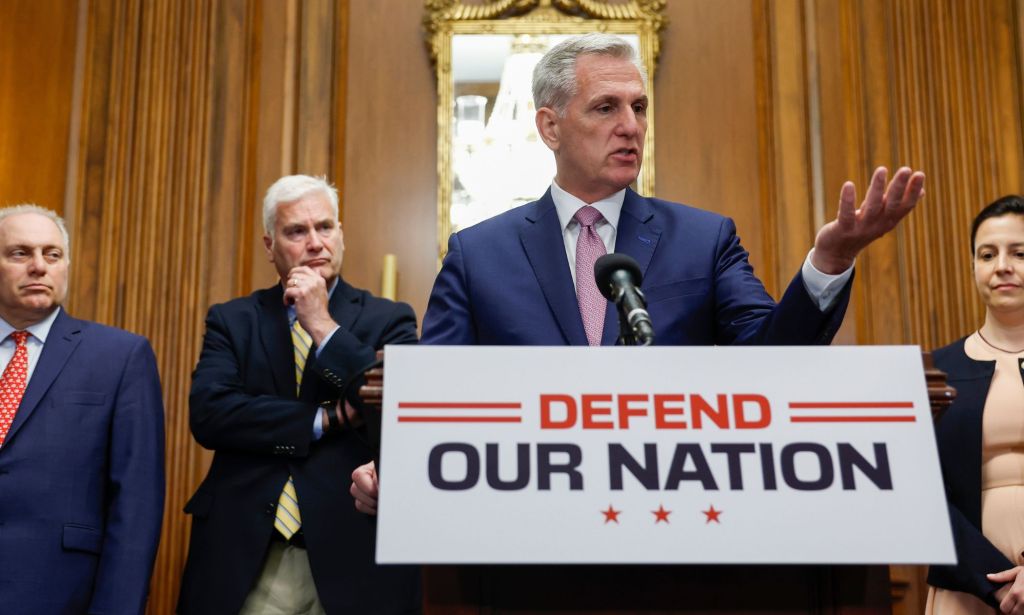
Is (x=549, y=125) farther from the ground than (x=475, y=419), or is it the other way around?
(x=549, y=125)

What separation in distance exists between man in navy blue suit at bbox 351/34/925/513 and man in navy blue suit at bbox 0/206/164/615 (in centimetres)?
99

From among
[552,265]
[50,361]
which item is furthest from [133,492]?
[552,265]

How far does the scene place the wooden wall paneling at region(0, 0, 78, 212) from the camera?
3980mm

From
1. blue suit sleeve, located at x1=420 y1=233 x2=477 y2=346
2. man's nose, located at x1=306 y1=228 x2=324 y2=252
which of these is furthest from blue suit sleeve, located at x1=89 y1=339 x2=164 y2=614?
blue suit sleeve, located at x1=420 y1=233 x2=477 y2=346

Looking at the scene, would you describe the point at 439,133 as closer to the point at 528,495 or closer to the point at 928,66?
the point at 928,66

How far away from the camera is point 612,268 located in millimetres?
1710

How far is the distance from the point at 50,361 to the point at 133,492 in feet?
1.44

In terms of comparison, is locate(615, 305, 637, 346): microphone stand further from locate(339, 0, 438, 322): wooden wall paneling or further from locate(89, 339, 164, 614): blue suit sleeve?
locate(339, 0, 438, 322): wooden wall paneling

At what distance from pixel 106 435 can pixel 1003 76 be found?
320cm

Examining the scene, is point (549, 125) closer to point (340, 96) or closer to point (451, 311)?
point (451, 311)

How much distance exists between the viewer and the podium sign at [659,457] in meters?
1.46

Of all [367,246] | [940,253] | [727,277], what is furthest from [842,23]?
[727,277]

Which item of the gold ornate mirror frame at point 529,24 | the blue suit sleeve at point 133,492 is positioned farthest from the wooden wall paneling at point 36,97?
the gold ornate mirror frame at point 529,24

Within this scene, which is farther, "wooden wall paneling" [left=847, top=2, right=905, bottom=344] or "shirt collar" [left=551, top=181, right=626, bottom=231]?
"wooden wall paneling" [left=847, top=2, right=905, bottom=344]
